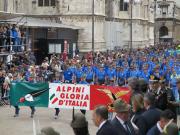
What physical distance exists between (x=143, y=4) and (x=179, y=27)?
39.5 m

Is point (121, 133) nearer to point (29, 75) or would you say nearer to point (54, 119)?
point (54, 119)

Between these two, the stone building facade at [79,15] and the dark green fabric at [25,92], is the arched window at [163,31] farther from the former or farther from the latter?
the dark green fabric at [25,92]

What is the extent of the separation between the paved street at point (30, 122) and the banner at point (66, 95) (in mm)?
678

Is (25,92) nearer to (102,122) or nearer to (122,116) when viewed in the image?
(122,116)

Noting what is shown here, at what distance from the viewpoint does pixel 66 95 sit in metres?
17.1

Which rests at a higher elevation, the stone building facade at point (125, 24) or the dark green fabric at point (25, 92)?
the stone building facade at point (125, 24)

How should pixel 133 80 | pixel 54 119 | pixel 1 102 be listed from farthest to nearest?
pixel 1 102
pixel 54 119
pixel 133 80

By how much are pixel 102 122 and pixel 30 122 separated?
11.4 m

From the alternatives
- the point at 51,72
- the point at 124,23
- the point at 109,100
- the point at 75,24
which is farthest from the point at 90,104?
the point at 124,23

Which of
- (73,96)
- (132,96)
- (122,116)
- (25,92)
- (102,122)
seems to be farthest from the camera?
(25,92)

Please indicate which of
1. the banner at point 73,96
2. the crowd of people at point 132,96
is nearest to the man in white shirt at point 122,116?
the crowd of people at point 132,96

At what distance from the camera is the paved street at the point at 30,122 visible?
1712cm

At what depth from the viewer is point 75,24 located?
161ft

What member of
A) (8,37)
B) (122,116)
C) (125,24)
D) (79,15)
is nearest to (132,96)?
(122,116)
